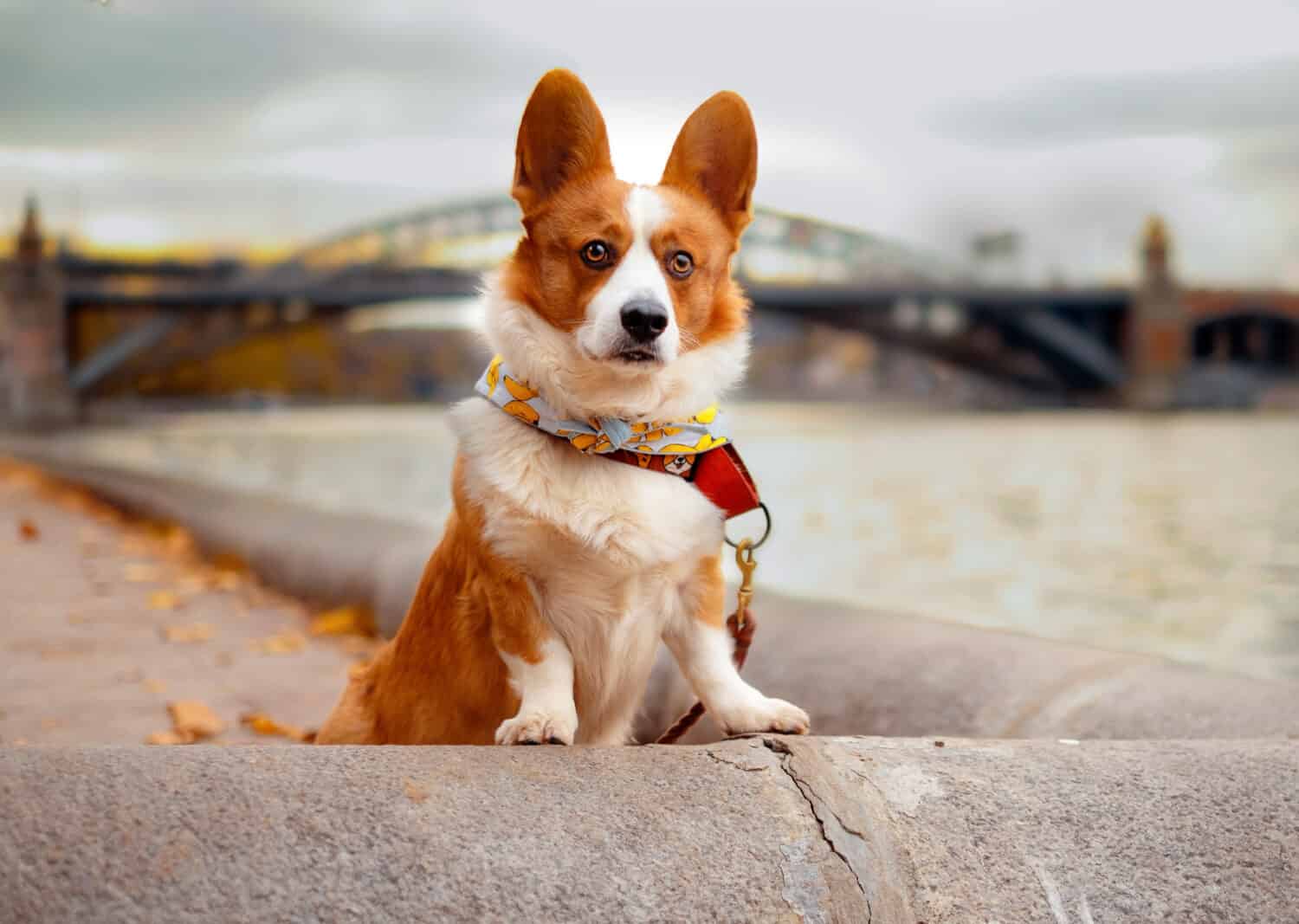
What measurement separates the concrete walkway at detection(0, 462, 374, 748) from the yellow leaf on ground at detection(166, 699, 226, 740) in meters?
0.02

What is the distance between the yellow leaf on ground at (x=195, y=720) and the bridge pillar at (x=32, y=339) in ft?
82.7

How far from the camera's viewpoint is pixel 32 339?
91.4 ft

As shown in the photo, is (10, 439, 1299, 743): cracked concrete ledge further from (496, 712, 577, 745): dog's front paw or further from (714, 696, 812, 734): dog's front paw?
(496, 712, 577, 745): dog's front paw

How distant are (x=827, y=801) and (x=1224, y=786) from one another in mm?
571

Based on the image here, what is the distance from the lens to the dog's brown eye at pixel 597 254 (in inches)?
66.2

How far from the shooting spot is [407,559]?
4.02 m

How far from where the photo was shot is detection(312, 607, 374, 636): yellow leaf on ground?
4168 millimetres

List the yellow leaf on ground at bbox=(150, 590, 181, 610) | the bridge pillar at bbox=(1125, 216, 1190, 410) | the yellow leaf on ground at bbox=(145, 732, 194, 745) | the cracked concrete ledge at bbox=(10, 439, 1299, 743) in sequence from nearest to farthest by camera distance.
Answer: the cracked concrete ledge at bbox=(10, 439, 1299, 743)
the yellow leaf on ground at bbox=(145, 732, 194, 745)
the yellow leaf on ground at bbox=(150, 590, 181, 610)
the bridge pillar at bbox=(1125, 216, 1190, 410)

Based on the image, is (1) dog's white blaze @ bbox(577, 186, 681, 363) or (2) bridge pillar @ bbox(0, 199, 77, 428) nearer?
(1) dog's white blaze @ bbox(577, 186, 681, 363)

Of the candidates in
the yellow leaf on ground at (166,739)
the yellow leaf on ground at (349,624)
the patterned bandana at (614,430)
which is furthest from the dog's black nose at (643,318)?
the yellow leaf on ground at (349,624)

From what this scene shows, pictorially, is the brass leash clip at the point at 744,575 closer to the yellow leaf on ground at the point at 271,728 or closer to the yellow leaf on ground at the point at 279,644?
the yellow leaf on ground at the point at 271,728

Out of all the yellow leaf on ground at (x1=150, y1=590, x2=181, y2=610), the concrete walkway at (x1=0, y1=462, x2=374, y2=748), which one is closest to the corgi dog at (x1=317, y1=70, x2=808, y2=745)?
the concrete walkway at (x1=0, y1=462, x2=374, y2=748)

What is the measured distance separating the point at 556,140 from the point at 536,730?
0.80 meters

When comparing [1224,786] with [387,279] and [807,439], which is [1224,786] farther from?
[387,279]
